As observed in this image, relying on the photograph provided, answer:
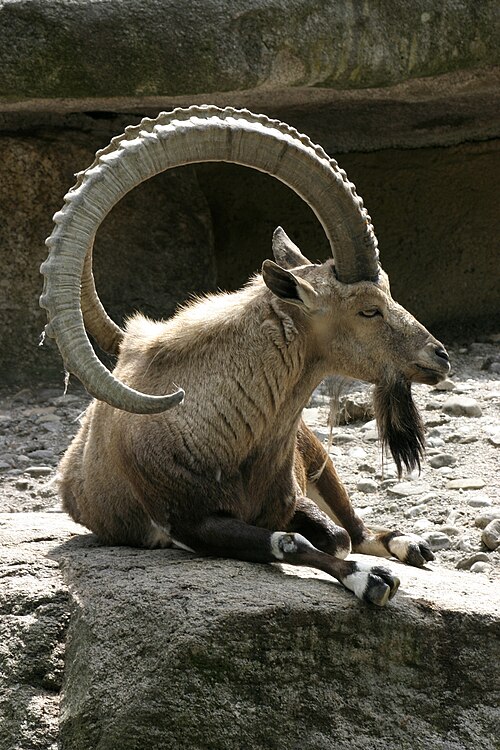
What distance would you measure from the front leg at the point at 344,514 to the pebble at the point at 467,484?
804 mm

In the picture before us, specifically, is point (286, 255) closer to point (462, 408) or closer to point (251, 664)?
point (251, 664)

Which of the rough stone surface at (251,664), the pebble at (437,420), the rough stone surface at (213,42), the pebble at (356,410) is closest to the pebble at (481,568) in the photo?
the rough stone surface at (251,664)

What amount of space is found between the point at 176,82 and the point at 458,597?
4695mm

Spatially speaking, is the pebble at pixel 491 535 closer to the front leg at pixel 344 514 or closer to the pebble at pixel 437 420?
the front leg at pixel 344 514

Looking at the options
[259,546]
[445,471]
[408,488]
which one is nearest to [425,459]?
[445,471]

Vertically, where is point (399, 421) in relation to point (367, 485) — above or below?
above

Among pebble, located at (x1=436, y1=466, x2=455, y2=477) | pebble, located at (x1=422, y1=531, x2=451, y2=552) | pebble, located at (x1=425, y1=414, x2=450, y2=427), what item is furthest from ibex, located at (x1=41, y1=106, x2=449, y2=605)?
pebble, located at (x1=425, y1=414, x2=450, y2=427)

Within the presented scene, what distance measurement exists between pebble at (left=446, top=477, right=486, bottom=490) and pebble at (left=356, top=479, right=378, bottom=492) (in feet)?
1.68

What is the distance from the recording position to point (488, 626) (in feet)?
16.3

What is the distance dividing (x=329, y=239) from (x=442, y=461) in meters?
2.60

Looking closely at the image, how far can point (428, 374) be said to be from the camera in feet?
18.9

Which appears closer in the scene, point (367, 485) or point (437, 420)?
point (367, 485)

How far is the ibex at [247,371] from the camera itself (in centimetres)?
527

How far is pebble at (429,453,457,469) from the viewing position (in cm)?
788
